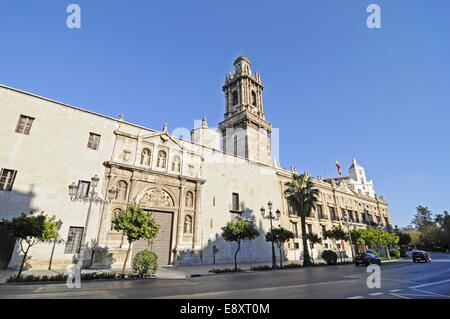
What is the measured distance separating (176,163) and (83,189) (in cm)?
846

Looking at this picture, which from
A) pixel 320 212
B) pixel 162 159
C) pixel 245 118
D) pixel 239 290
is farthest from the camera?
pixel 320 212

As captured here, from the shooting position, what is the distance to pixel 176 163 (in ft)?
75.1

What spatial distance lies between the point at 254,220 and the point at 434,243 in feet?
202

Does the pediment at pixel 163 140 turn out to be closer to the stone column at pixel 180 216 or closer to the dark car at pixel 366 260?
the stone column at pixel 180 216

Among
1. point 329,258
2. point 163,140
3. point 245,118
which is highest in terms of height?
point 245,118

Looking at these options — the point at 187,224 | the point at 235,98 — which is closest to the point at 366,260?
the point at 187,224

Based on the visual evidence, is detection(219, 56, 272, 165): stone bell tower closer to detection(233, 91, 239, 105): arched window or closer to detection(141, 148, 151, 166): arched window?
detection(233, 91, 239, 105): arched window

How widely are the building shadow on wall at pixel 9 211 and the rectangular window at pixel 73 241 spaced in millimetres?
2025

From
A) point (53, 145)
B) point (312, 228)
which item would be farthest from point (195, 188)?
point (312, 228)

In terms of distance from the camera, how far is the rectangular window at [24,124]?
16.1 meters

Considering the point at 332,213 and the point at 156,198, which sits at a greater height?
the point at 332,213

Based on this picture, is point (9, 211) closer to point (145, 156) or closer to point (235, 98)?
point (145, 156)

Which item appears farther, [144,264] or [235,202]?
[235,202]
